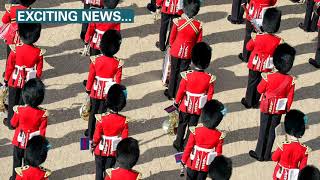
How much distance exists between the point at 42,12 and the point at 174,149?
3.66 metres

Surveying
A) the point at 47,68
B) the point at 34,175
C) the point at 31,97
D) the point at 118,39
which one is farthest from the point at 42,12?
the point at 34,175

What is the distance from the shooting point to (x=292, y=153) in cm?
1545

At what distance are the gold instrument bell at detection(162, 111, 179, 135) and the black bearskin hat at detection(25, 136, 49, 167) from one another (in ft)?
8.98

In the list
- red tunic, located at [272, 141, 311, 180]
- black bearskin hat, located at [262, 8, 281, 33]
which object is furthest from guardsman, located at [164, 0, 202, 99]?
red tunic, located at [272, 141, 311, 180]

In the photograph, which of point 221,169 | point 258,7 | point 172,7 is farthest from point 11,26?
point 221,169

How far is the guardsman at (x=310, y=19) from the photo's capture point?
66.5 ft

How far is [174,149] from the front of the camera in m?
17.5

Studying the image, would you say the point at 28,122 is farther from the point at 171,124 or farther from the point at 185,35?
the point at 185,35

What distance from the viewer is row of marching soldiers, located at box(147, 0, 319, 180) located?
15.5 m

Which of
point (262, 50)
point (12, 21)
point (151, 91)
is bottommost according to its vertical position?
point (151, 91)

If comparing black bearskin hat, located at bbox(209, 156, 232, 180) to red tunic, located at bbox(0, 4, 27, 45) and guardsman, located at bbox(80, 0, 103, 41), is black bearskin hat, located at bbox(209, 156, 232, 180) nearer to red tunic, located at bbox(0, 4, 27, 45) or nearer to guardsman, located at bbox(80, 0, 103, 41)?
red tunic, located at bbox(0, 4, 27, 45)

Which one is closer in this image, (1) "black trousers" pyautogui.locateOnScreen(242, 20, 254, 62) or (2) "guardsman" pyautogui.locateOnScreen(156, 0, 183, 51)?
(2) "guardsman" pyautogui.locateOnScreen(156, 0, 183, 51)

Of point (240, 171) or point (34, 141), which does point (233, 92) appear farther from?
point (34, 141)

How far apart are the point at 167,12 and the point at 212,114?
414cm
